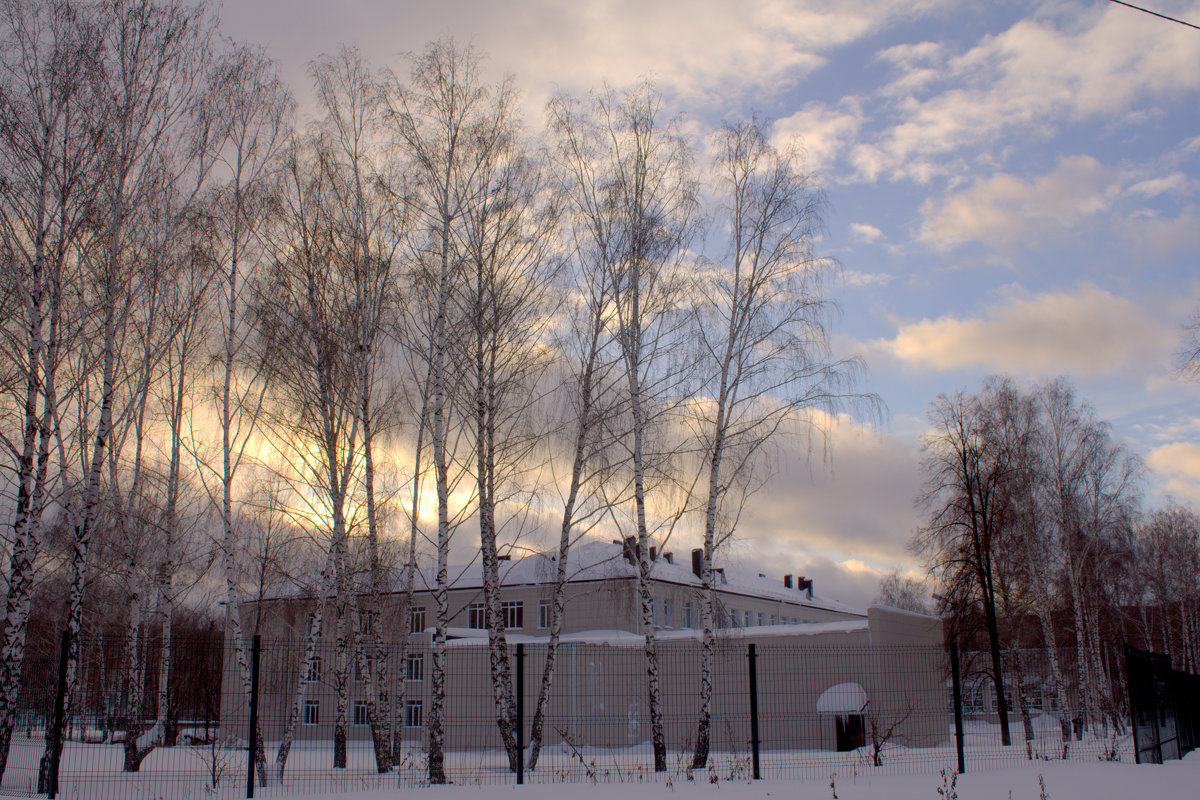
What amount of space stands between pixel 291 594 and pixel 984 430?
97.7 feet

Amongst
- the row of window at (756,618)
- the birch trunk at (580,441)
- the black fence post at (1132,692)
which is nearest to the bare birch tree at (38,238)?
the birch trunk at (580,441)

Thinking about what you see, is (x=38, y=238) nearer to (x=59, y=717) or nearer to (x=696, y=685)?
(x=59, y=717)

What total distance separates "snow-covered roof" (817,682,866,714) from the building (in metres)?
0.07

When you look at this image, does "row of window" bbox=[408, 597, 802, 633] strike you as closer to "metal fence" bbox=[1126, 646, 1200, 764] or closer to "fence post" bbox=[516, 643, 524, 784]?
"metal fence" bbox=[1126, 646, 1200, 764]

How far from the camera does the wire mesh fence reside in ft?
42.2

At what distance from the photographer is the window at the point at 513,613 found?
44.0 m

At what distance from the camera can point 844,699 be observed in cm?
2672

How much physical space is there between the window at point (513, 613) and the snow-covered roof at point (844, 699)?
790 inches

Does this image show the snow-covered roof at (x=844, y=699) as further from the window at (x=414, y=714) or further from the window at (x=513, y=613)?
the window at (x=513, y=613)

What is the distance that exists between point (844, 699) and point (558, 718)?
1058 cm

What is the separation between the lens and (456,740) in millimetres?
27875

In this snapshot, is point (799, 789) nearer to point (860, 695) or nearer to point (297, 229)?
point (297, 229)

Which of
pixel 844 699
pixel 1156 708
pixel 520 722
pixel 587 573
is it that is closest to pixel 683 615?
pixel 587 573

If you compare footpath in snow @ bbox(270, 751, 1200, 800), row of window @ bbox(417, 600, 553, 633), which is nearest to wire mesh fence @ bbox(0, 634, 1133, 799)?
footpath in snow @ bbox(270, 751, 1200, 800)
